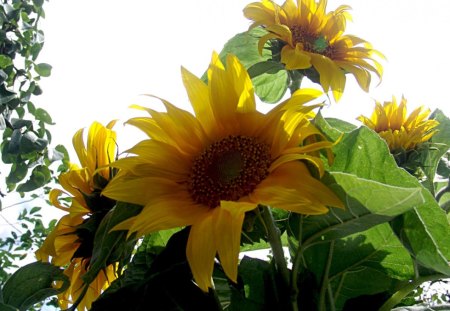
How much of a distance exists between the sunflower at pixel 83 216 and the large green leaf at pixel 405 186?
18cm

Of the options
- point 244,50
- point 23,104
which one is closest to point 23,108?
point 23,104

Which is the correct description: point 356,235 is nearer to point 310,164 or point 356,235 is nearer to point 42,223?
point 310,164

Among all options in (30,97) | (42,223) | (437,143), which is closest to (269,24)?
(437,143)

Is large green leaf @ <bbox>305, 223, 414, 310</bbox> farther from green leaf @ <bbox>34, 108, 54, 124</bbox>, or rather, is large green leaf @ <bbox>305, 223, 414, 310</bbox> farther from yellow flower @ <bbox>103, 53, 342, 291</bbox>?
green leaf @ <bbox>34, 108, 54, 124</bbox>

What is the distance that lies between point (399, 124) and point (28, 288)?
51cm

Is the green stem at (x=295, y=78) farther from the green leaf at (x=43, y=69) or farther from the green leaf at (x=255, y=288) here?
the green leaf at (x=43, y=69)

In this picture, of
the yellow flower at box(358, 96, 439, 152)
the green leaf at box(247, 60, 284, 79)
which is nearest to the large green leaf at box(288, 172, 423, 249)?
the green leaf at box(247, 60, 284, 79)

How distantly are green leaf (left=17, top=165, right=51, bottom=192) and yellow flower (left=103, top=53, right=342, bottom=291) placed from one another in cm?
75

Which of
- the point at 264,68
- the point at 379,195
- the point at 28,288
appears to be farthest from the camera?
the point at 264,68

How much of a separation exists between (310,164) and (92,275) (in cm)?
15

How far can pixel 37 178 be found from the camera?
113 centimetres

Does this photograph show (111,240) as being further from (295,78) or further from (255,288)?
(295,78)

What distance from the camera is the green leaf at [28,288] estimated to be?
1.44ft

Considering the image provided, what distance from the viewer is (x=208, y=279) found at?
1.10 feet
